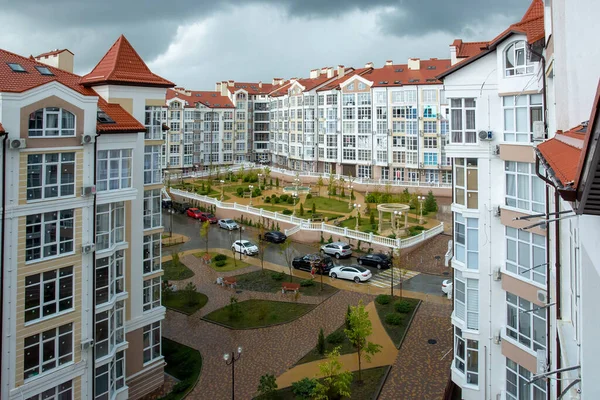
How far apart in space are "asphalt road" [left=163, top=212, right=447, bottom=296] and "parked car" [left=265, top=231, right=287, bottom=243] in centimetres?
51

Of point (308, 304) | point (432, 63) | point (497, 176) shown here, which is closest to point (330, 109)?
point (432, 63)

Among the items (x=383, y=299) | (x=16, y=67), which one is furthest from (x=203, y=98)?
(x=16, y=67)

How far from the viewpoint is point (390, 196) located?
46.0 metres

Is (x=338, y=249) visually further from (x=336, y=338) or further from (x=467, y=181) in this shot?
(x=467, y=181)

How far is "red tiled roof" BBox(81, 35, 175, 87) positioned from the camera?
56.6 feet

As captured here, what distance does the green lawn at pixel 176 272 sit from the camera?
99.0ft

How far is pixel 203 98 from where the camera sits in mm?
78000

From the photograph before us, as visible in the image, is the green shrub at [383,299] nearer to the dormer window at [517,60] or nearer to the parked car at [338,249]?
the parked car at [338,249]

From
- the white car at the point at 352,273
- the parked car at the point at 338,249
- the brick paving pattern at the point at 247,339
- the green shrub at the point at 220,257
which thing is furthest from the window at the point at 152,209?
the parked car at the point at 338,249

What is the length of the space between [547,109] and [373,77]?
1952 inches

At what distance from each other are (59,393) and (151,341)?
463 cm

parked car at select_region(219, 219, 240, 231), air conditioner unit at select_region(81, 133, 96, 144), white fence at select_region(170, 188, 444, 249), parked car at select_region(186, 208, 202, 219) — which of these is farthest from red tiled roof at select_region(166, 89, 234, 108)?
air conditioner unit at select_region(81, 133, 96, 144)

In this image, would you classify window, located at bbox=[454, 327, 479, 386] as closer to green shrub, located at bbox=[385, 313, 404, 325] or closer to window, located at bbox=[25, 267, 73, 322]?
green shrub, located at bbox=[385, 313, 404, 325]

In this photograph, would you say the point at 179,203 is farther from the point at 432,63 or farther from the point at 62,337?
the point at 62,337
